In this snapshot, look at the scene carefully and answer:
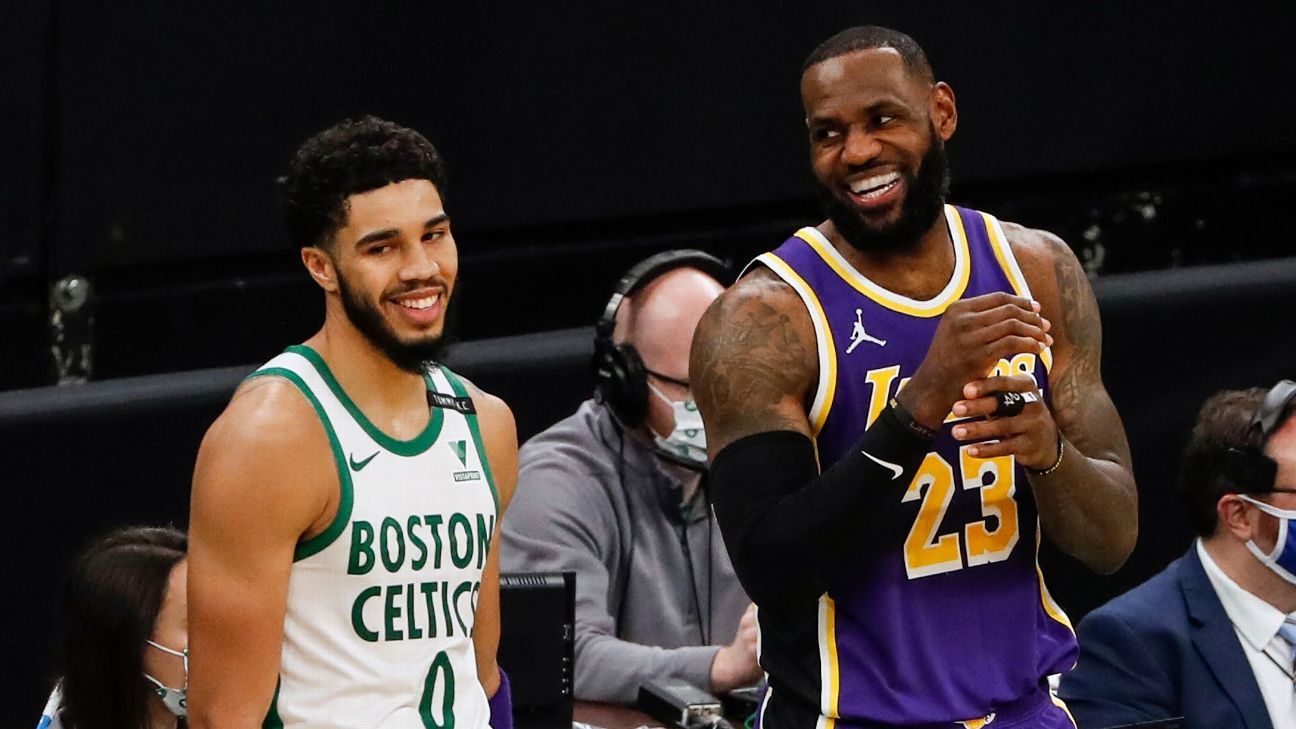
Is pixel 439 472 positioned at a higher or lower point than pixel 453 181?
lower

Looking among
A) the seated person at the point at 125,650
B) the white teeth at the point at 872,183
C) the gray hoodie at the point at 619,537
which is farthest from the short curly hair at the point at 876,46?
the gray hoodie at the point at 619,537

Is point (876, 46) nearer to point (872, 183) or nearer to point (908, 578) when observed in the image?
point (872, 183)

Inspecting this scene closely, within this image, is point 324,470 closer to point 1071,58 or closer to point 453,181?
point 453,181

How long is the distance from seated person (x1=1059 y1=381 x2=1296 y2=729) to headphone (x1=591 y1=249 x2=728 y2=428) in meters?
0.85

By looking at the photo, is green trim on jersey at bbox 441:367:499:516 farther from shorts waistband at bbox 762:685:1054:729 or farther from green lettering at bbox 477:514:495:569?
shorts waistband at bbox 762:685:1054:729

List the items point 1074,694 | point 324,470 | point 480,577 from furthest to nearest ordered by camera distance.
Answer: point 1074,694
point 480,577
point 324,470

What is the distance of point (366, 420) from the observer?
2.27m

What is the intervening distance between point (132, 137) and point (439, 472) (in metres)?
1.67

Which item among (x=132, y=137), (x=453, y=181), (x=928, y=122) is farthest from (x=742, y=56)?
(x=928, y=122)

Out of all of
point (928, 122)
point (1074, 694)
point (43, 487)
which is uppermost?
point (928, 122)

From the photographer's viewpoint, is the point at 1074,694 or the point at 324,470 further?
the point at 1074,694

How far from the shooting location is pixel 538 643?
2.91m

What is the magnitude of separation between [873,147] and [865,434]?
35 cm

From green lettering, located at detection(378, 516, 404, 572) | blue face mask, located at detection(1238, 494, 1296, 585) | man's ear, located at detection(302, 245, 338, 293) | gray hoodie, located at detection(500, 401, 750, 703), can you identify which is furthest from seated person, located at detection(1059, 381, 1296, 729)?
man's ear, located at detection(302, 245, 338, 293)
